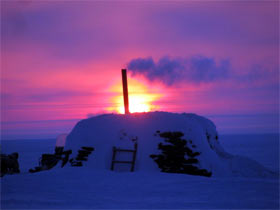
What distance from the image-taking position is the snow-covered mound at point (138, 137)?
12.4 metres

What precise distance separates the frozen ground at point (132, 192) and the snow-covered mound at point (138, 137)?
1.66 meters

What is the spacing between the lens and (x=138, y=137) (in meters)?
12.8

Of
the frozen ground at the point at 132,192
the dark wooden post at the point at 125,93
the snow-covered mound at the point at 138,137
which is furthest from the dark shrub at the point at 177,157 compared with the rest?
the dark wooden post at the point at 125,93

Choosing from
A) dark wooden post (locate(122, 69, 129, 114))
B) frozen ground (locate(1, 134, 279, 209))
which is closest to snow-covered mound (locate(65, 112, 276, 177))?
dark wooden post (locate(122, 69, 129, 114))

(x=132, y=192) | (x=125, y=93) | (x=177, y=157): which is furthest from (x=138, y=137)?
(x=132, y=192)

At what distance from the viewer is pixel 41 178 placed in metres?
9.90

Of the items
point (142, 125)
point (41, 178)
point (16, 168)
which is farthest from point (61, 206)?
point (16, 168)

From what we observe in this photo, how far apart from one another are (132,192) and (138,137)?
4757 millimetres

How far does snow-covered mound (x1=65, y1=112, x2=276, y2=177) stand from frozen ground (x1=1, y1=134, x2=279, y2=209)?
5.45 ft

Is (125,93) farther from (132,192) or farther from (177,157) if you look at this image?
(132,192)

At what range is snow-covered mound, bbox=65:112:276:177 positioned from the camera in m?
12.4

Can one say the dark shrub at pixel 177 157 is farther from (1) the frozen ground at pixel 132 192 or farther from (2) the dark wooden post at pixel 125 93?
(2) the dark wooden post at pixel 125 93

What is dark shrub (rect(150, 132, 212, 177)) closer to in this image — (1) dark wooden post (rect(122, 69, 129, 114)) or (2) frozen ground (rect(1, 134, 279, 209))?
(2) frozen ground (rect(1, 134, 279, 209))

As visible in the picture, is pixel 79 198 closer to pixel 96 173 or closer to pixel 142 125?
pixel 96 173
